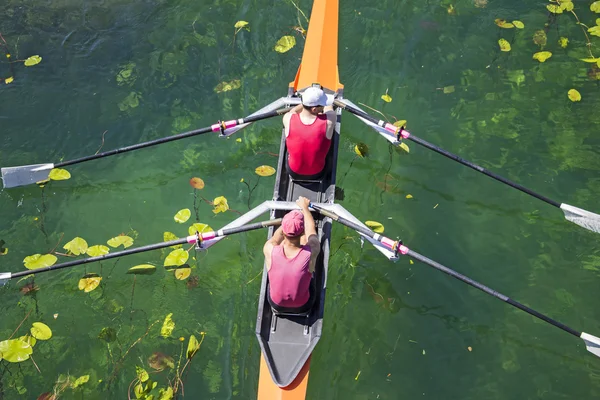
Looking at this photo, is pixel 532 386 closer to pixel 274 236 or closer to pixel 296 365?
pixel 296 365

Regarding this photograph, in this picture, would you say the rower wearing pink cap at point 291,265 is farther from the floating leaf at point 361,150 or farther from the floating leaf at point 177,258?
the floating leaf at point 361,150

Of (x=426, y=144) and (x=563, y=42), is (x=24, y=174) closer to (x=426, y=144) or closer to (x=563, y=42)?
(x=426, y=144)

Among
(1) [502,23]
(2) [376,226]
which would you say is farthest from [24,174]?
(1) [502,23]

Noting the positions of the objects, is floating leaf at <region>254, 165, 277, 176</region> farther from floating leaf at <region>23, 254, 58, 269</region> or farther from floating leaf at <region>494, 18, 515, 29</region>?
floating leaf at <region>494, 18, 515, 29</region>

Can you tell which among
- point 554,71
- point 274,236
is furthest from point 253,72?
point 554,71

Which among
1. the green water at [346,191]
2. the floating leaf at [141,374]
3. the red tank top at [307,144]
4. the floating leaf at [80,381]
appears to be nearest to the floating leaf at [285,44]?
the green water at [346,191]

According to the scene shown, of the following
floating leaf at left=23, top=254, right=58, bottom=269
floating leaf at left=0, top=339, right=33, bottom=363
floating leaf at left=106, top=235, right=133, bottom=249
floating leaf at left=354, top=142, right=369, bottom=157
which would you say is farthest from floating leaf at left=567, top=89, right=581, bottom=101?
floating leaf at left=0, top=339, right=33, bottom=363
